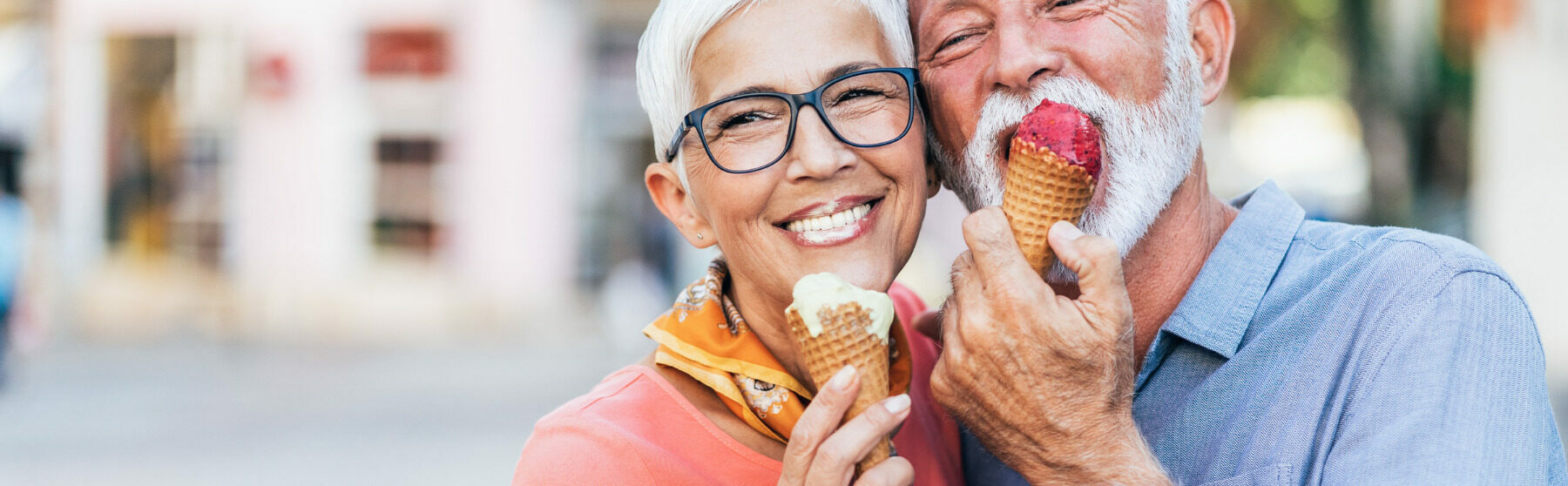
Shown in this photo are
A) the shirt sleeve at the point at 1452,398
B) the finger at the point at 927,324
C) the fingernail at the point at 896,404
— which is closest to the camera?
the shirt sleeve at the point at 1452,398

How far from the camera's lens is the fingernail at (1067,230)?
1.97m

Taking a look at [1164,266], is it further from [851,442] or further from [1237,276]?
[851,442]

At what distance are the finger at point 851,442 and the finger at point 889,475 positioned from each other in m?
0.03

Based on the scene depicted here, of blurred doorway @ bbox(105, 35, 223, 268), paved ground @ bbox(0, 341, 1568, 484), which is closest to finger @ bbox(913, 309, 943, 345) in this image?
paved ground @ bbox(0, 341, 1568, 484)

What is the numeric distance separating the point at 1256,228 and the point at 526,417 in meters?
Result: 8.92

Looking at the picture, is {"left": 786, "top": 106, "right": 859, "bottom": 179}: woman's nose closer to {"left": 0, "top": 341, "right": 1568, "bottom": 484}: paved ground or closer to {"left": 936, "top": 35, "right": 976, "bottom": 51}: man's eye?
{"left": 936, "top": 35, "right": 976, "bottom": 51}: man's eye

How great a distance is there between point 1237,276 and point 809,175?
0.89 m

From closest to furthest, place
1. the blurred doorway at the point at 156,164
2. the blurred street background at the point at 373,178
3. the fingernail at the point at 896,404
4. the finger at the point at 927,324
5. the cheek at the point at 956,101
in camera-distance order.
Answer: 1. the fingernail at the point at 896,404
2. the cheek at the point at 956,101
3. the finger at the point at 927,324
4. the blurred street background at the point at 373,178
5. the blurred doorway at the point at 156,164

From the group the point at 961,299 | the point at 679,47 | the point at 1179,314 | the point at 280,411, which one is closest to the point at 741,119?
the point at 679,47

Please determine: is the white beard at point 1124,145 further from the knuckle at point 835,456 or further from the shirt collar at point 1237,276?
the knuckle at point 835,456

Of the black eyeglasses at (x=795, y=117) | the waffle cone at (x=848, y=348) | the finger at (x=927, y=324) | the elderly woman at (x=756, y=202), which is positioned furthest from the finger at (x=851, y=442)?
the finger at (x=927, y=324)

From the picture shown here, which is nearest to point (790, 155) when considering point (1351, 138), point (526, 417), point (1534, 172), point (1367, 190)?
point (526, 417)

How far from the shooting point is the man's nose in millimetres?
2328

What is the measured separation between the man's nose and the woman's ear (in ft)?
2.27
